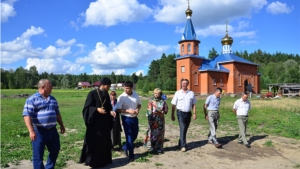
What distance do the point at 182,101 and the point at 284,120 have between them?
25.6 ft

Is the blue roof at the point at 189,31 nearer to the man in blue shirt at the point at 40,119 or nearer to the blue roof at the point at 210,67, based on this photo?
the blue roof at the point at 210,67

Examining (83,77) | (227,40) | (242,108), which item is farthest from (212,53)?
(242,108)

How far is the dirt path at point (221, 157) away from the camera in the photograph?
539 cm

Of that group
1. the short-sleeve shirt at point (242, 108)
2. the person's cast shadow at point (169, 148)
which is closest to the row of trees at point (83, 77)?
the person's cast shadow at point (169, 148)

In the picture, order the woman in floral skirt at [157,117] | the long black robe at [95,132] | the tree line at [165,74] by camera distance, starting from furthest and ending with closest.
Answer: the tree line at [165,74] < the woman in floral skirt at [157,117] < the long black robe at [95,132]

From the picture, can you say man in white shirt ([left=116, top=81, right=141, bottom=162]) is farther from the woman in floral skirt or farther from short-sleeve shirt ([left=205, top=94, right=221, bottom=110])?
short-sleeve shirt ([left=205, top=94, right=221, bottom=110])

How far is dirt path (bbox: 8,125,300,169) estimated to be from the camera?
5.39 metres

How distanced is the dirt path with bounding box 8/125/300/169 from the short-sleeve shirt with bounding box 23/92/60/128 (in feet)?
5.00

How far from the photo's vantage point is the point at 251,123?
11.3 meters

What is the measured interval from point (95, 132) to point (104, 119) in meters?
0.33

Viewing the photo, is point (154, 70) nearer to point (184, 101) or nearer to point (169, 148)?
point (169, 148)

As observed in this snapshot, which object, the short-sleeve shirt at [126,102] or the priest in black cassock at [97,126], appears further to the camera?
the short-sleeve shirt at [126,102]

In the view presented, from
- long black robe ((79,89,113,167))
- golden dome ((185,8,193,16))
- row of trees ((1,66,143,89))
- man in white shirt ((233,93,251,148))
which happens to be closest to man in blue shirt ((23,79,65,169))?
long black robe ((79,89,113,167))

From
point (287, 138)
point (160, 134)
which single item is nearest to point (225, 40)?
point (287, 138)
